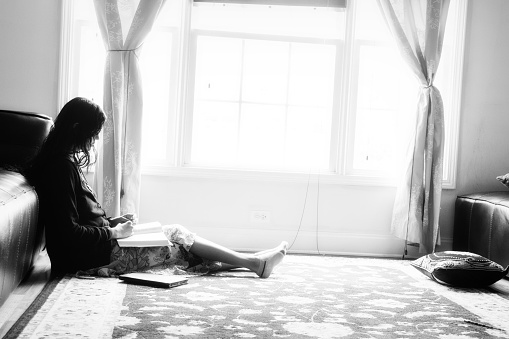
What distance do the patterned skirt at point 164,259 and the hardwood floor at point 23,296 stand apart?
8.9 inches

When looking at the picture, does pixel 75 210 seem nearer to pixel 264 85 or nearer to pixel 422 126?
pixel 264 85

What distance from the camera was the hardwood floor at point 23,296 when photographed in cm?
232

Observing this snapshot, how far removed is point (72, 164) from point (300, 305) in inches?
50.7

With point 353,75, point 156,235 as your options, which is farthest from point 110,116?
point 353,75

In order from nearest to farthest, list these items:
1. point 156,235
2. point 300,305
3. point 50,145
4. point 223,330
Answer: point 223,330, point 300,305, point 50,145, point 156,235

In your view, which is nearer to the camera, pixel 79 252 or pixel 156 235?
pixel 79 252

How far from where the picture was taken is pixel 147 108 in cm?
453

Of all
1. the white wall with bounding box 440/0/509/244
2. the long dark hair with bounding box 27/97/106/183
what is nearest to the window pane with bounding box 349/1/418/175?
the white wall with bounding box 440/0/509/244

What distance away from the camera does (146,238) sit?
3221 millimetres

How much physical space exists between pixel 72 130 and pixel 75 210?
39 cm

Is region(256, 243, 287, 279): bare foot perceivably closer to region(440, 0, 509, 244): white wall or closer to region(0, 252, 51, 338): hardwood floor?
region(0, 252, 51, 338): hardwood floor

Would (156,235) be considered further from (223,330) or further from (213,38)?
(213,38)

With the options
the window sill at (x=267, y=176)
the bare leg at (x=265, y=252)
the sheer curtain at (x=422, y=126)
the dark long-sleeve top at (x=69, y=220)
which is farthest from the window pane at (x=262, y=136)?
the dark long-sleeve top at (x=69, y=220)

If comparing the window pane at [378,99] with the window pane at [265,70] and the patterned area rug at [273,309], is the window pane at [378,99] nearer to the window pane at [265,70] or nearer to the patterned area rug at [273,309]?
the window pane at [265,70]
